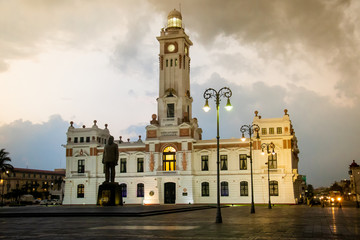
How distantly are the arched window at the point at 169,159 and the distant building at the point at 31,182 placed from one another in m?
65.2

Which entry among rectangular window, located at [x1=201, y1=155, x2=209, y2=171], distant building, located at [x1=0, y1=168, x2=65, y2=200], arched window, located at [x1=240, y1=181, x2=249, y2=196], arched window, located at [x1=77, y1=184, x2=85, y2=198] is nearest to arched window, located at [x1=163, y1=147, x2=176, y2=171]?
rectangular window, located at [x1=201, y1=155, x2=209, y2=171]

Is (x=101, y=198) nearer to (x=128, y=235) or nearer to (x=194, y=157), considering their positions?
(x=128, y=235)

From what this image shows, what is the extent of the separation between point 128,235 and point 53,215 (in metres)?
15.3

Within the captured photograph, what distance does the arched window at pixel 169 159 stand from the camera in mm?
65625

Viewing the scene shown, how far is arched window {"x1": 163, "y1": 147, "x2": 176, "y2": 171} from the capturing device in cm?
6562

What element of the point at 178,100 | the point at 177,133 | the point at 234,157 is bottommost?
the point at 234,157

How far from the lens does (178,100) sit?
6806 centimetres

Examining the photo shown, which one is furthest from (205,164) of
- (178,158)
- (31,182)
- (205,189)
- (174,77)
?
(31,182)

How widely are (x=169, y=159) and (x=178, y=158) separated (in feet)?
5.50

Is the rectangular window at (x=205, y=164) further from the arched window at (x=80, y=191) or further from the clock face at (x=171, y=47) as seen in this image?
the arched window at (x=80, y=191)

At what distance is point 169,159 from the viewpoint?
2589 inches

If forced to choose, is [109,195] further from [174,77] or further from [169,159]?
[174,77]

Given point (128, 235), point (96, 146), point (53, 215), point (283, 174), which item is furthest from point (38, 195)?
point (128, 235)

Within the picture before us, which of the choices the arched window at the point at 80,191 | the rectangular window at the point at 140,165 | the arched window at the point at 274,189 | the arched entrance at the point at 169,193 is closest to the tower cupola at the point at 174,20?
the rectangular window at the point at 140,165
